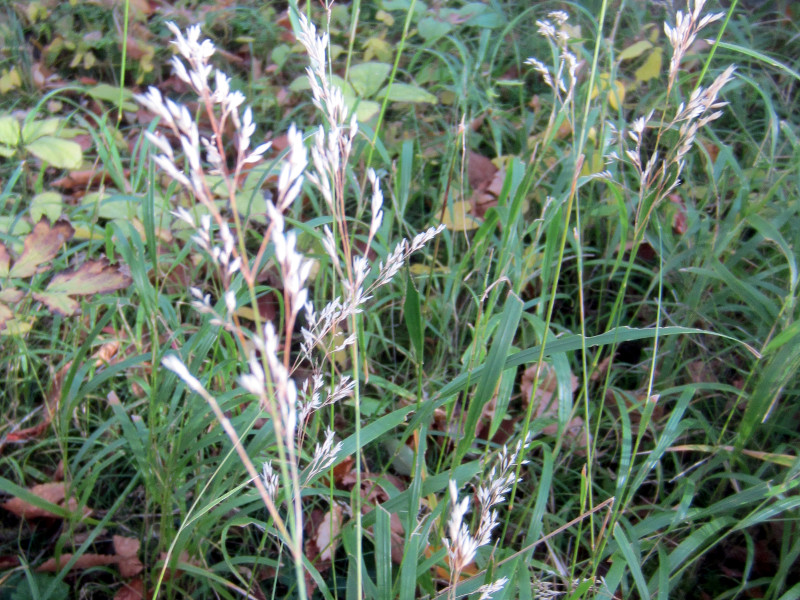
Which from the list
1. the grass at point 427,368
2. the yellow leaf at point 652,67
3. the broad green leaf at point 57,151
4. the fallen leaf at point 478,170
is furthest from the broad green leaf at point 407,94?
the broad green leaf at point 57,151

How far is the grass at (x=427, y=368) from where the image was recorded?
935 mm

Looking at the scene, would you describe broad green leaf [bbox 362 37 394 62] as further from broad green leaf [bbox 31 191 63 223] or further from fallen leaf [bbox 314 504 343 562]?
fallen leaf [bbox 314 504 343 562]

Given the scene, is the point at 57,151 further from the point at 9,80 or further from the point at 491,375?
the point at 491,375

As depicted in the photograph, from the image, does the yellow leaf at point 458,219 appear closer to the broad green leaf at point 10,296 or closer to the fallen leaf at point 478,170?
the fallen leaf at point 478,170

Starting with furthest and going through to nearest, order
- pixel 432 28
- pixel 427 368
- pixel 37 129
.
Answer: pixel 432 28
pixel 37 129
pixel 427 368

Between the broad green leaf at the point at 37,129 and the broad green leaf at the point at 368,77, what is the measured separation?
0.89 meters

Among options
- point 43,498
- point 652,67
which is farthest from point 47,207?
point 652,67

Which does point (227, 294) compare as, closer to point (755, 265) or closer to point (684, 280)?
point (684, 280)

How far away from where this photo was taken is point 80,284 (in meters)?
1.21

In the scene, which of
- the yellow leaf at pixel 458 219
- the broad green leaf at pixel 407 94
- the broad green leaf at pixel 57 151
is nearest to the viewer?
the broad green leaf at pixel 57 151

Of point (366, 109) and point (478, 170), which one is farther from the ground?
point (366, 109)

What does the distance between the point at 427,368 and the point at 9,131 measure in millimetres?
1332

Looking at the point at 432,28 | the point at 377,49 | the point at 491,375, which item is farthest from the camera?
the point at 377,49

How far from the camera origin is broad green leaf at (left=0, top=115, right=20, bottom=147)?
1.64m
